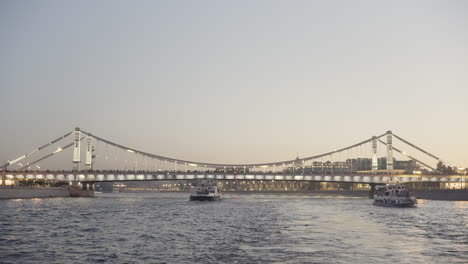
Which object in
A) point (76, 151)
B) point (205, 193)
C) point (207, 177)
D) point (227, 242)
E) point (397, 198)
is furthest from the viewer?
point (76, 151)

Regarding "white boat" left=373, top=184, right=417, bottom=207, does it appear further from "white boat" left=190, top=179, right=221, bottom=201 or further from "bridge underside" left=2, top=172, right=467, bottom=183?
"white boat" left=190, top=179, right=221, bottom=201

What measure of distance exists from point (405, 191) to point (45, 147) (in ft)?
362

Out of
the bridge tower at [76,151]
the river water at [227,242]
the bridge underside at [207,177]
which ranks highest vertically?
the bridge tower at [76,151]

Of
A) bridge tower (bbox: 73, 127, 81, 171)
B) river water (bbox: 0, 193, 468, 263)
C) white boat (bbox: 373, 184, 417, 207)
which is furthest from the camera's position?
bridge tower (bbox: 73, 127, 81, 171)

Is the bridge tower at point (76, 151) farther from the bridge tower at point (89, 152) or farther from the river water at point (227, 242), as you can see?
the river water at point (227, 242)

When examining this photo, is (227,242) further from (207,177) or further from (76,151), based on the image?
(76,151)

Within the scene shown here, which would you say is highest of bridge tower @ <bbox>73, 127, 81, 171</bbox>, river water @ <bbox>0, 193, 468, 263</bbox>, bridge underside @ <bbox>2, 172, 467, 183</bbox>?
bridge tower @ <bbox>73, 127, 81, 171</bbox>

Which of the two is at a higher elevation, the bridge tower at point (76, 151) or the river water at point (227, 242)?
the bridge tower at point (76, 151)

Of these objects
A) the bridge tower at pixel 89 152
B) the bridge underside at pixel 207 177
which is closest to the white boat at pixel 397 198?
the bridge underside at pixel 207 177

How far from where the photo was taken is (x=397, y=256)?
3500cm

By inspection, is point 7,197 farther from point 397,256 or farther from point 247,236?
point 397,256

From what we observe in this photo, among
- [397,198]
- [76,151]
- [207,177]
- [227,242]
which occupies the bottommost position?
[227,242]

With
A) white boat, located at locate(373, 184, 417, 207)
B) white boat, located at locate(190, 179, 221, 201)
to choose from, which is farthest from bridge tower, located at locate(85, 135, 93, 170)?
white boat, located at locate(373, 184, 417, 207)

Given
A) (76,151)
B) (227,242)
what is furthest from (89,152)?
(227,242)
